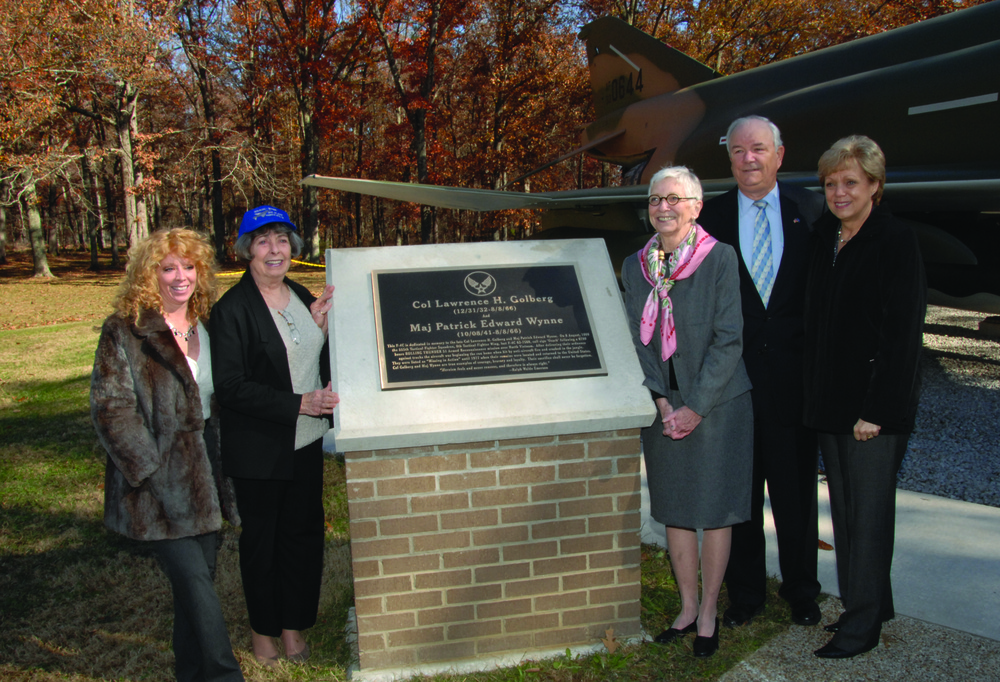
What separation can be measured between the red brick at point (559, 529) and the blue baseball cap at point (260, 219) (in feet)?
4.82

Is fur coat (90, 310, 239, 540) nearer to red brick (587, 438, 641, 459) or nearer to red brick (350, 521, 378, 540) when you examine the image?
red brick (350, 521, 378, 540)

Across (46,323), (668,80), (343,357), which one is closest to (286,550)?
(343,357)

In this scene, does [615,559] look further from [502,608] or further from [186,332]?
[186,332]

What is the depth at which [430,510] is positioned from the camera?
2598 millimetres

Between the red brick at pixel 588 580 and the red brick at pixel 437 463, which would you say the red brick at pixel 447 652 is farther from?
the red brick at pixel 437 463

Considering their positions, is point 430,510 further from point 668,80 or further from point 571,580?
point 668,80

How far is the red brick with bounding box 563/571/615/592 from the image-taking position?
9.09ft

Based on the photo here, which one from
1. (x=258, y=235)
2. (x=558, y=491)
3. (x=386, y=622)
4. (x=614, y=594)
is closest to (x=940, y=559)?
(x=614, y=594)

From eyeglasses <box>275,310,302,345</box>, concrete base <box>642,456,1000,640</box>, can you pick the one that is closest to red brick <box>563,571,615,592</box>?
concrete base <box>642,456,1000,640</box>

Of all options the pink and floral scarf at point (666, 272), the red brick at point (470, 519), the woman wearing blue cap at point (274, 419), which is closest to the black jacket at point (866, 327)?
the pink and floral scarf at point (666, 272)

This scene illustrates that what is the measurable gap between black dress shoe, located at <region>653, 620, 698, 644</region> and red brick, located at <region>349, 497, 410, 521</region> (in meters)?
1.16

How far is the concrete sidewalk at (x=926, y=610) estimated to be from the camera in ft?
8.65

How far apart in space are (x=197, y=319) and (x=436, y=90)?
26.5 m

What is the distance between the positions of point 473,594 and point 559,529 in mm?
401
